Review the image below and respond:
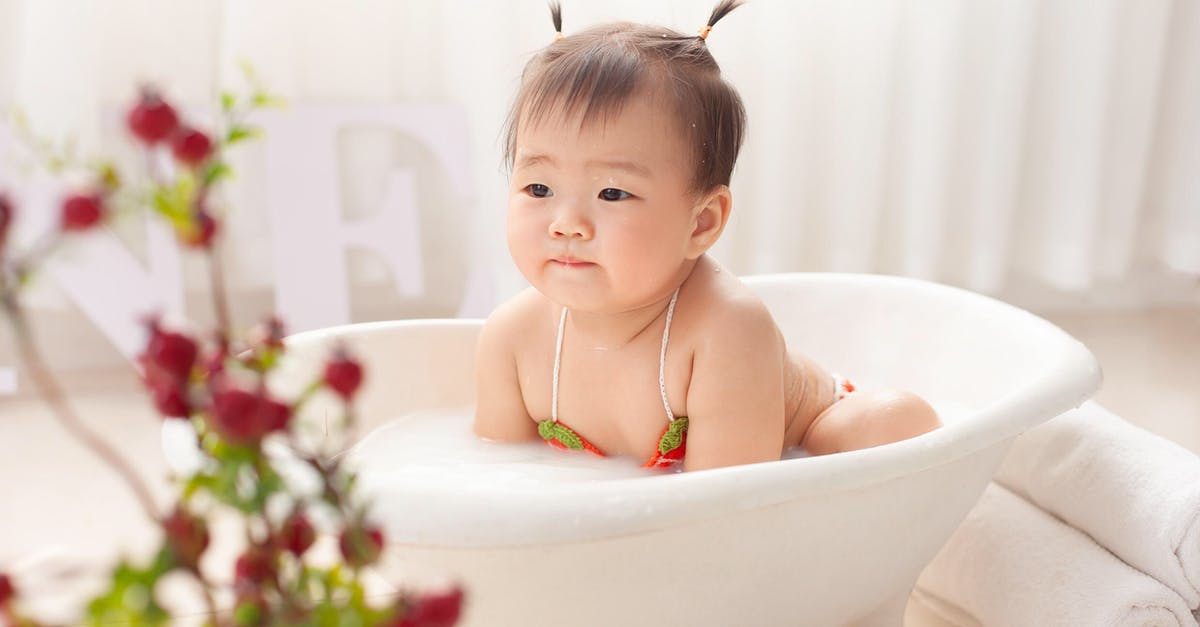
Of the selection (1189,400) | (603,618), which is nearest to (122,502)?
(603,618)

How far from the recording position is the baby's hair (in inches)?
40.4

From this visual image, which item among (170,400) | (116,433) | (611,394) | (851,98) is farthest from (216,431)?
(851,98)

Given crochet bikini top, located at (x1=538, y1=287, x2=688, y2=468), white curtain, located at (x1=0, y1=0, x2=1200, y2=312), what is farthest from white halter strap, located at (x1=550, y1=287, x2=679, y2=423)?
white curtain, located at (x1=0, y1=0, x2=1200, y2=312)

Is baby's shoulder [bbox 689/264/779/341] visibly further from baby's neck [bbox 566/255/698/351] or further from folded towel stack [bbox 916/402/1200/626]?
folded towel stack [bbox 916/402/1200/626]

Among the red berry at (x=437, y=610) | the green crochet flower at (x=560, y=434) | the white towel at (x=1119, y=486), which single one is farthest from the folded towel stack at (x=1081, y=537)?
the red berry at (x=437, y=610)

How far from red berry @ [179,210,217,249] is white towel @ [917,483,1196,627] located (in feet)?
3.25

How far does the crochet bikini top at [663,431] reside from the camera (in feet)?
3.64

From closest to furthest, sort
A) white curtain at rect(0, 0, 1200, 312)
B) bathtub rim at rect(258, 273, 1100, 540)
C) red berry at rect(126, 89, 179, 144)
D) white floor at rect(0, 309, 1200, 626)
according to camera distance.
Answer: red berry at rect(126, 89, 179, 144) → bathtub rim at rect(258, 273, 1100, 540) → white floor at rect(0, 309, 1200, 626) → white curtain at rect(0, 0, 1200, 312)

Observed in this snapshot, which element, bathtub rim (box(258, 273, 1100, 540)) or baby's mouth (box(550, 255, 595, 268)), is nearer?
bathtub rim (box(258, 273, 1100, 540))

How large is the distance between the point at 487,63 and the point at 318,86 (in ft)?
0.90

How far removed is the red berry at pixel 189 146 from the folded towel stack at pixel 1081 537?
1.00 meters

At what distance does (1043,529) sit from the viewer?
1.20 m

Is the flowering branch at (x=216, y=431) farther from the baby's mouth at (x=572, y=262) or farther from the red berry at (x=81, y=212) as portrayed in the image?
the baby's mouth at (x=572, y=262)

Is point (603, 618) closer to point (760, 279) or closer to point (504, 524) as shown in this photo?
point (504, 524)
